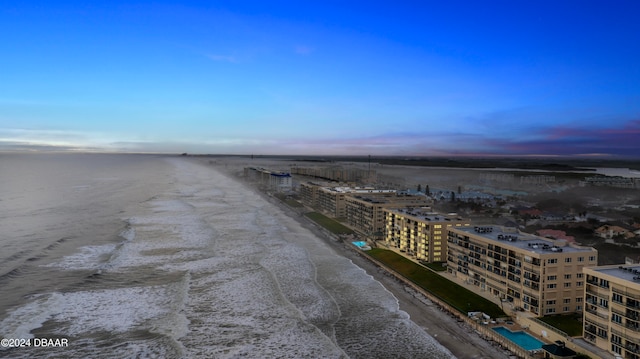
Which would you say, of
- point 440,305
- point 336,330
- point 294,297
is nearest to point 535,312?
point 440,305

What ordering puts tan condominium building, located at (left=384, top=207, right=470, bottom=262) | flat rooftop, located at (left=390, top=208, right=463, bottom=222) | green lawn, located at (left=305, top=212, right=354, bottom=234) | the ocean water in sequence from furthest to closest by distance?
green lawn, located at (left=305, top=212, right=354, bottom=234), flat rooftop, located at (left=390, top=208, right=463, bottom=222), tan condominium building, located at (left=384, top=207, right=470, bottom=262), the ocean water

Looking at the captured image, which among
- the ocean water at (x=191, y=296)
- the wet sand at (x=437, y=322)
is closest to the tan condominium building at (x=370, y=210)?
the ocean water at (x=191, y=296)

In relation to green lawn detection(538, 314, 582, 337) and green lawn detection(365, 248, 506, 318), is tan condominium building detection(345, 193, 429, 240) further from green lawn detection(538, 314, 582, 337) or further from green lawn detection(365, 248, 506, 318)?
green lawn detection(538, 314, 582, 337)

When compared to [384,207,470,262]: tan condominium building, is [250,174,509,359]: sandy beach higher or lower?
lower

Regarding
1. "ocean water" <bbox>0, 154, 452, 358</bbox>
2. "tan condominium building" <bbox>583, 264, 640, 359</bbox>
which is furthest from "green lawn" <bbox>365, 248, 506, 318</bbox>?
"tan condominium building" <bbox>583, 264, 640, 359</bbox>

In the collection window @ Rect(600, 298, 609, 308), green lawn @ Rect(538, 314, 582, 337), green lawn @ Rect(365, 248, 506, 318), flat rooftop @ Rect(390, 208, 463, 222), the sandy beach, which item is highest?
flat rooftop @ Rect(390, 208, 463, 222)

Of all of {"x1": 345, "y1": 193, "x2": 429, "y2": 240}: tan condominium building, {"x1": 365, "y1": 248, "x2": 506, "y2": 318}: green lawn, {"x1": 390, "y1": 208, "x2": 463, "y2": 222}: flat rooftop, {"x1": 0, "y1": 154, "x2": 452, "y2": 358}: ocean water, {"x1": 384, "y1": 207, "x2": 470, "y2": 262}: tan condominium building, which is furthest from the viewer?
{"x1": 345, "y1": 193, "x2": 429, "y2": 240}: tan condominium building

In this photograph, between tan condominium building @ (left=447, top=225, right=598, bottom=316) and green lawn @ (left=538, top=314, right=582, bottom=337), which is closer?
green lawn @ (left=538, top=314, right=582, bottom=337)
